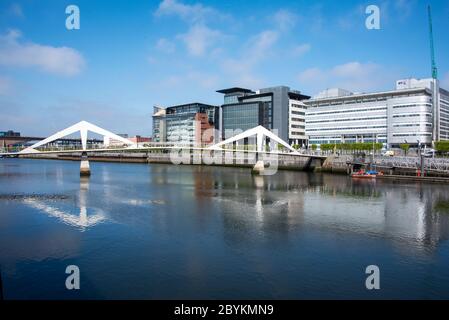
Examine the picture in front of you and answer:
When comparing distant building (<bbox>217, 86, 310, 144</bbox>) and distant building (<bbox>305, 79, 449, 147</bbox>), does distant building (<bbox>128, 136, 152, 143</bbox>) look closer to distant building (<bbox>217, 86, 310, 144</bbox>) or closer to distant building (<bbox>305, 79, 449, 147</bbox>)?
distant building (<bbox>217, 86, 310, 144</bbox>)

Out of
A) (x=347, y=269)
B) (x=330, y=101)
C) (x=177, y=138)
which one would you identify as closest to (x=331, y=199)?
(x=347, y=269)

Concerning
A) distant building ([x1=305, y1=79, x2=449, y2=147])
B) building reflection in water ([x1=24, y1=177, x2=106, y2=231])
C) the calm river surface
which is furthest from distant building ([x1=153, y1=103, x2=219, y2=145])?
the calm river surface

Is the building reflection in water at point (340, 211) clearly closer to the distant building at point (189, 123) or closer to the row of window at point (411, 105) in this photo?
the row of window at point (411, 105)

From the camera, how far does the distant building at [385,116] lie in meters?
77.3

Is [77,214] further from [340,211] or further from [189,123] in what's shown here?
[189,123]

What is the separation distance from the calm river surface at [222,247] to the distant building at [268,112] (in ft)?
213

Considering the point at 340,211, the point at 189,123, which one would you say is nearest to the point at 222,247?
the point at 340,211

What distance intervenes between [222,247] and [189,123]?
96.0m

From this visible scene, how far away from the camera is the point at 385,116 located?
81.4 meters

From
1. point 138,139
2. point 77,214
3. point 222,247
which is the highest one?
point 138,139

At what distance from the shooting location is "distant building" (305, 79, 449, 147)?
77.3 m
